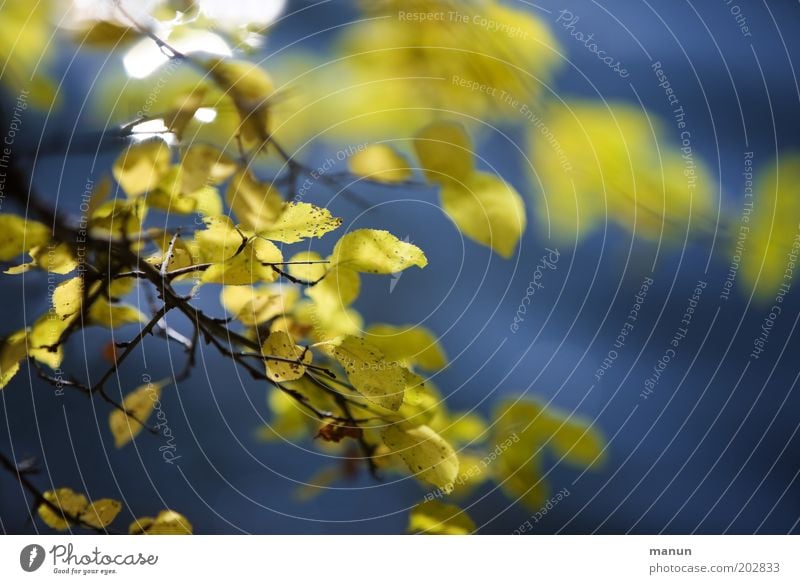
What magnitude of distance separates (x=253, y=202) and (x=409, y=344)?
131 mm

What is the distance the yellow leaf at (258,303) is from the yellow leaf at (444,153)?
0.11 meters

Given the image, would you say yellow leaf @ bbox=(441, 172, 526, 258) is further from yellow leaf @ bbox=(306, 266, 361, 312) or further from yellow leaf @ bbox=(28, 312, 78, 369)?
yellow leaf @ bbox=(28, 312, 78, 369)

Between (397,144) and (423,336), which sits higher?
(397,144)

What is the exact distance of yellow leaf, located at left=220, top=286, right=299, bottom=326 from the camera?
514 mm

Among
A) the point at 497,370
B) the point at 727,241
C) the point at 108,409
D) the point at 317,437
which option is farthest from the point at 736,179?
the point at 108,409

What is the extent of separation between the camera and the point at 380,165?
53 centimetres

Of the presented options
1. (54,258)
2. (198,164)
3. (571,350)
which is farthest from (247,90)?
(571,350)

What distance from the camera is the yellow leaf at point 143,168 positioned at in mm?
516

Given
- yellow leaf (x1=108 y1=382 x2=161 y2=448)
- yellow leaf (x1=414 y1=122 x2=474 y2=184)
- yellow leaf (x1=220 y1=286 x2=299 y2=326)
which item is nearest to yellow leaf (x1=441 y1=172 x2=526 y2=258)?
yellow leaf (x1=414 y1=122 x2=474 y2=184)

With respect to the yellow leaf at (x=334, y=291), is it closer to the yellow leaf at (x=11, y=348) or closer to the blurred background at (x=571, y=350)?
the blurred background at (x=571, y=350)

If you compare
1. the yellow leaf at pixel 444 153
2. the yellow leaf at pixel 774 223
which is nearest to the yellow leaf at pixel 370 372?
the yellow leaf at pixel 444 153

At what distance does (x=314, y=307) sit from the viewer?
518 mm
